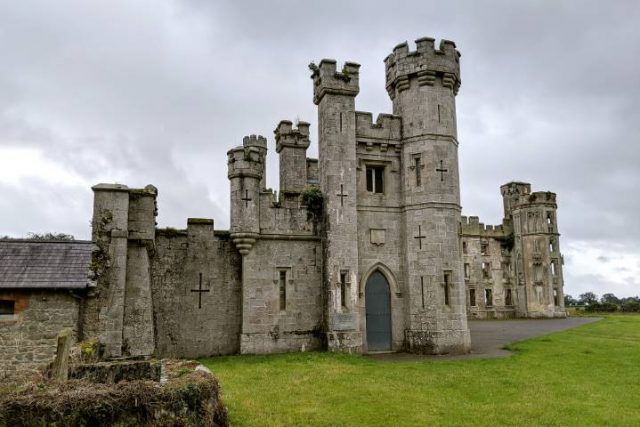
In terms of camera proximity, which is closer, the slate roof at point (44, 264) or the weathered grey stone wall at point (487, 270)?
the slate roof at point (44, 264)

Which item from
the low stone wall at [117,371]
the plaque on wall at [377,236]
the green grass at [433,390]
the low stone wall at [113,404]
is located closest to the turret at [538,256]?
the green grass at [433,390]

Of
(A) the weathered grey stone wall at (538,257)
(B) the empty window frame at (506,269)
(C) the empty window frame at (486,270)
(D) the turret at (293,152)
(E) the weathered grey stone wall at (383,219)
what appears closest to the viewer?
(E) the weathered grey stone wall at (383,219)

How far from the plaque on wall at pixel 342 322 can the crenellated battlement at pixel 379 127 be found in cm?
680

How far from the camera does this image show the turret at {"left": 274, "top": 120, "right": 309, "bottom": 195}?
22375 mm

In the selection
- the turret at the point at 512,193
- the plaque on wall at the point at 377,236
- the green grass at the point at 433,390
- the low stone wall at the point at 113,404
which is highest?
the turret at the point at 512,193

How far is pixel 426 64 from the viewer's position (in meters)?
18.7

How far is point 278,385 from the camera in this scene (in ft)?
37.9

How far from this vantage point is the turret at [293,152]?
73.4ft

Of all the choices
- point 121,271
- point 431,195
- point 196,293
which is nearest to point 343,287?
point 431,195

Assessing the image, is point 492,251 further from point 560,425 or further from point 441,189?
point 560,425

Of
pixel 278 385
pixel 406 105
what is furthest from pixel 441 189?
pixel 278 385

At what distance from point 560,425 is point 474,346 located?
11.5 meters

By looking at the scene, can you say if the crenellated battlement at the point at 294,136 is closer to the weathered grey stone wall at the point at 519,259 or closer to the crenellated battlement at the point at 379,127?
the crenellated battlement at the point at 379,127

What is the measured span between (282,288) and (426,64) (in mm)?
10035
